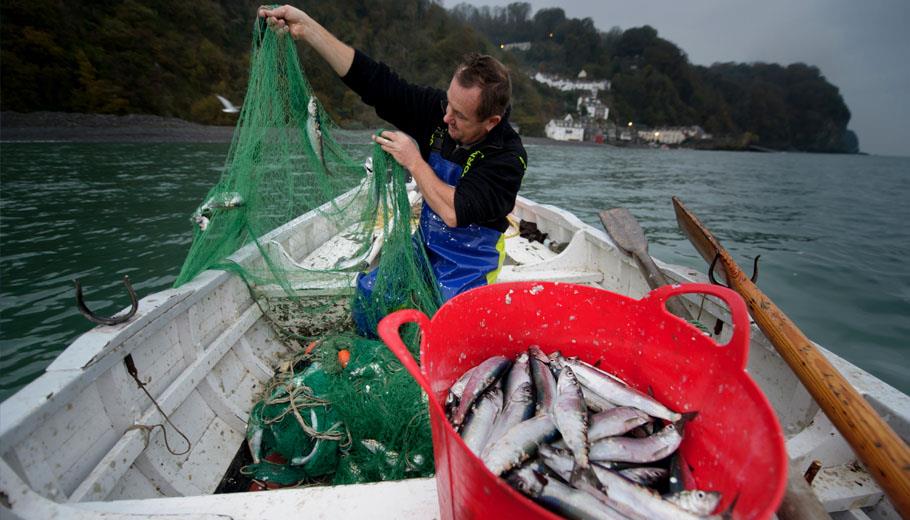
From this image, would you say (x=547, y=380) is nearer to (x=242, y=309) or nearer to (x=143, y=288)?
(x=242, y=309)

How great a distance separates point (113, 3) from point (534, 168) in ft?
169

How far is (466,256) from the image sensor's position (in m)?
3.13

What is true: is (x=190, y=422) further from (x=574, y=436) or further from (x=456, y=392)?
(x=574, y=436)

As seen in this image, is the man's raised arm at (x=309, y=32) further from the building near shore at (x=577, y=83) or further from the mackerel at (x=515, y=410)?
the building near shore at (x=577, y=83)

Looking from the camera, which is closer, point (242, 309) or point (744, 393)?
point (744, 393)

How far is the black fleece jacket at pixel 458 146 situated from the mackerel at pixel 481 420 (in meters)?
1.16

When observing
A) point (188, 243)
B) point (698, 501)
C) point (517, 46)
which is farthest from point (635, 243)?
point (517, 46)

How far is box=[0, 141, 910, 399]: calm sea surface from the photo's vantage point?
241 inches

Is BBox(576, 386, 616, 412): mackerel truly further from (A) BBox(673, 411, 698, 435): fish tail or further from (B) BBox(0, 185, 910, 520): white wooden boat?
(B) BBox(0, 185, 910, 520): white wooden boat

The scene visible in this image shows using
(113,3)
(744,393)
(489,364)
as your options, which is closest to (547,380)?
(489,364)

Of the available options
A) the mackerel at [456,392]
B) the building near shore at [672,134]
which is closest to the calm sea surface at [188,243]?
the mackerel at [456,392]

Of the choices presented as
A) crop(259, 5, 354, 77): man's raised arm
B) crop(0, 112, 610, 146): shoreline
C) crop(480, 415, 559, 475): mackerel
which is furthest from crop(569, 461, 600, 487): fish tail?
crop(0, 112, 610, 146): shoreline

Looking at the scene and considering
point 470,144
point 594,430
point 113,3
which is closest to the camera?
point 594,430

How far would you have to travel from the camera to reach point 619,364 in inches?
80.4
